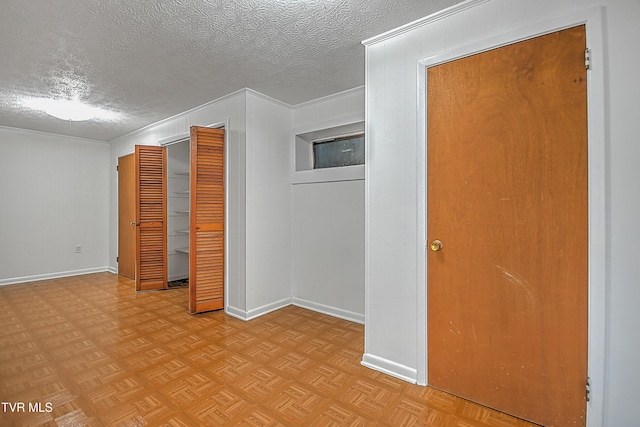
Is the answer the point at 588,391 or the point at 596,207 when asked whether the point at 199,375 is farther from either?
the point at 596,207

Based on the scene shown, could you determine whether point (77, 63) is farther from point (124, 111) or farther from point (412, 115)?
point (412, 115)

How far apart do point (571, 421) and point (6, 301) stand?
222 inches

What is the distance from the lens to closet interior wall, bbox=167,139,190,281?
493 centimetres

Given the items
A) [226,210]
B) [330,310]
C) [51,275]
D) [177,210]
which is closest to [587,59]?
[330,310]

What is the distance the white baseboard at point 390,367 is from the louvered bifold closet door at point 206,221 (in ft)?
6.34

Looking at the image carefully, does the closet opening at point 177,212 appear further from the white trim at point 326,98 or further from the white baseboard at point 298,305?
the white trim at point 326,98

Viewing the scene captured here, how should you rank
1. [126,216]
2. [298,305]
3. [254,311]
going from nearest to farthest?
[254,311] < [298,305] < [126,216]

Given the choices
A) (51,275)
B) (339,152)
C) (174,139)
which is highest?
(174,139)

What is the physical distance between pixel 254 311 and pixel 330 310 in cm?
83

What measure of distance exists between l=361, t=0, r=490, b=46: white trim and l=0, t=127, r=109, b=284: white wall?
5450 mm

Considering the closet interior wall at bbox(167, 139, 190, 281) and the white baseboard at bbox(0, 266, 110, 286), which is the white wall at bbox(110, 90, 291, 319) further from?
the white baseboard at bbox(0, 266, 110, 286)

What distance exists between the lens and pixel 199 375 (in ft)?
7.00

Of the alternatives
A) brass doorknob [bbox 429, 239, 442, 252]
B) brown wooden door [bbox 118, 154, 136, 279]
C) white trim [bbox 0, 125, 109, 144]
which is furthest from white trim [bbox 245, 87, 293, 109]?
white trim [bbox 0, 125, 109, 144]

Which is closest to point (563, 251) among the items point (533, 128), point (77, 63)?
point (533, 128)
